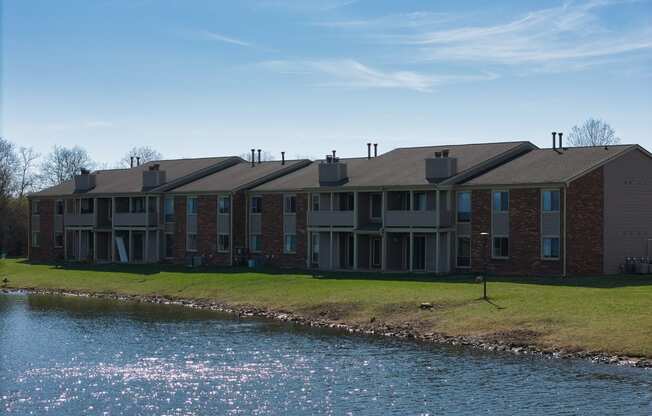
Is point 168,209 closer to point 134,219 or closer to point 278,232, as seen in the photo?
point 134,219

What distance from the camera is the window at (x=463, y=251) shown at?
57.4 m

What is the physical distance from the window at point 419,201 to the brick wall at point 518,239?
4.77 meters

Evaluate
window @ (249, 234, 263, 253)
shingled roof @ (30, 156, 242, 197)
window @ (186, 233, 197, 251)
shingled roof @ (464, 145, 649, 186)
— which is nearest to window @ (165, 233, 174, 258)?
window @ (186, 233, 197, 251)

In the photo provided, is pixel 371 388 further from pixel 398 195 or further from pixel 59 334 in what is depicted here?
pixel 398 195

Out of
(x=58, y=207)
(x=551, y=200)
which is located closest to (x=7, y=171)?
(x=58, y=207)

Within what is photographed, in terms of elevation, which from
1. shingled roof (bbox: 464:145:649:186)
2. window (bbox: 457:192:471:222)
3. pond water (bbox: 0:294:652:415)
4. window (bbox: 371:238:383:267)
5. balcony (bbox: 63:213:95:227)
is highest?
shingled roof (bbox: 464:145:649:186)

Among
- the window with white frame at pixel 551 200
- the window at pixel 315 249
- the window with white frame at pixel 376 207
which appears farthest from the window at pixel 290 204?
the window with white frame at pixel 551 200

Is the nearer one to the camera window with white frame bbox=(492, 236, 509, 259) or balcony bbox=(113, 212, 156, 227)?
window with white frame bbox=(492, 236, 509, 259)

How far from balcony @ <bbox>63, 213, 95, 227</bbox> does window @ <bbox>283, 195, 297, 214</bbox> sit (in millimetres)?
20079

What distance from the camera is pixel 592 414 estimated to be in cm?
2619

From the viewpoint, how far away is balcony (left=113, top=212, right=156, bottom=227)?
7406 cm

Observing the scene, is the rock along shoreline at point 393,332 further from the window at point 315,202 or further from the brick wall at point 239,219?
the window at point 315,202

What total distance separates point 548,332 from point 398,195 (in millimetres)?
25423

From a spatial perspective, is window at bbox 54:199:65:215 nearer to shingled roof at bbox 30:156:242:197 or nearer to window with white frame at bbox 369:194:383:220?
shingled roof at bbox 30:156:242:197
